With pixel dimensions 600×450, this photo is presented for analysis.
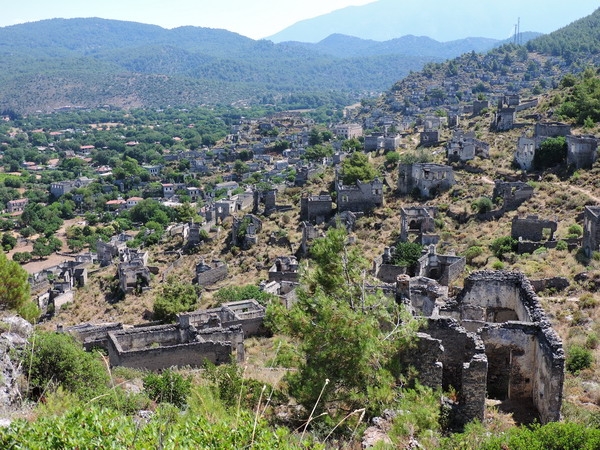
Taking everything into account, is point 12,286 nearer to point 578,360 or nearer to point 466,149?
point 578,360

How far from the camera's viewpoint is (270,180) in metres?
66.8

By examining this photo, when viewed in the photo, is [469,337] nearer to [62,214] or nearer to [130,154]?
[62,214]

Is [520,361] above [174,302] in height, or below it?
above

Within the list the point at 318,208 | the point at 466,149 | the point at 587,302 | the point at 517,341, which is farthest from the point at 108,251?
the point at 517,341

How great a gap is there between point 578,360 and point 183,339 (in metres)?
12.1

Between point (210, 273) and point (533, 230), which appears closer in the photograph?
point (533, 230)

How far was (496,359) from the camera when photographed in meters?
12.5

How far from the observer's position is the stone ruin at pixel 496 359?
10.7 metres

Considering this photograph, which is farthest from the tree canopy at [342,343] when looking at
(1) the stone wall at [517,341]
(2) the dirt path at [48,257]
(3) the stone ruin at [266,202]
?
(2) the dirt path at [48,257]

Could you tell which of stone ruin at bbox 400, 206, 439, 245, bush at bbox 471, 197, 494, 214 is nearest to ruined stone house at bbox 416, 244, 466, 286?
stone ruin at bbox 400, 206, 439, 245

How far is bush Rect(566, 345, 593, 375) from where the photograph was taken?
1331 cm

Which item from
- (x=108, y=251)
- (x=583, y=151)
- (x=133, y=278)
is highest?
(x=583, y=151)

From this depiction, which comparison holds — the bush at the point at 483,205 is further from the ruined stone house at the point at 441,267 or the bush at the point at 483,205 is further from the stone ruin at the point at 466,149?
the stone ruin at the point at 466,149

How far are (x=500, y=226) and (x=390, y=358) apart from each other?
66.4ft
